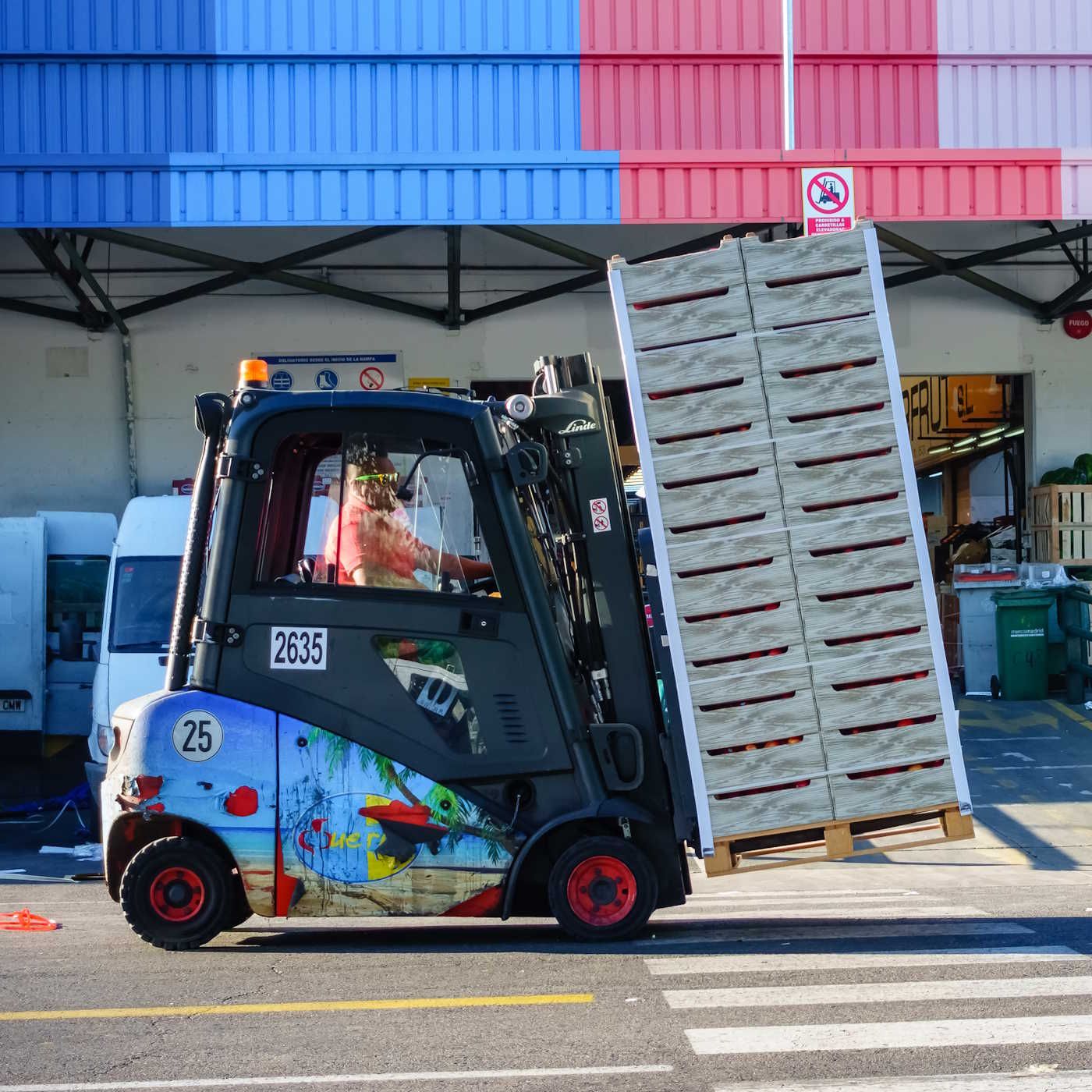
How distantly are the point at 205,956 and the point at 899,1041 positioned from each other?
3152mm

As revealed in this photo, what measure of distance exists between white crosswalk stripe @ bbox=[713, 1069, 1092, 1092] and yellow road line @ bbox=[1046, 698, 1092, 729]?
33.1 feet

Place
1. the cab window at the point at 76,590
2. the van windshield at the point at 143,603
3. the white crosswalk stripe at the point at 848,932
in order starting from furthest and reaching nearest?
the cab window at the point at 76,590 < the van windshield at the point at 143,603 < the white crosswalk stripe at the point at 848,932

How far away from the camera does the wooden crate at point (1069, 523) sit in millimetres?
16188

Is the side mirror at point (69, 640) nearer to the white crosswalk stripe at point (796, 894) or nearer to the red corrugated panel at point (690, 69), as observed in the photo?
the white crosswalk stripe at point (796, 894)

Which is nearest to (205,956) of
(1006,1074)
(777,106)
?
(1006,1074)

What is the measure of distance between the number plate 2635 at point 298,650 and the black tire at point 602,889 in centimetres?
139

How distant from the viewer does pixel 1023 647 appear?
15141mm

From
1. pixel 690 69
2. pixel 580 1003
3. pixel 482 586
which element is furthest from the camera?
pixel 690 69

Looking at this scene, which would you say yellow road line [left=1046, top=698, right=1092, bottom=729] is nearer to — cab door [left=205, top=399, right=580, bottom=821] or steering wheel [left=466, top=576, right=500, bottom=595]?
cab door [left=205, top=399, right=580, bottom=821]

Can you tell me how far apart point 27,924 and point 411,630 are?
A: 9.90 feet

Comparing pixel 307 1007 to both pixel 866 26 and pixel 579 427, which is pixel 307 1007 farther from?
pixel 866 26

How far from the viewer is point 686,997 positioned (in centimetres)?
552

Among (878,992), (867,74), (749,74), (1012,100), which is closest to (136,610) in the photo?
(878,992)

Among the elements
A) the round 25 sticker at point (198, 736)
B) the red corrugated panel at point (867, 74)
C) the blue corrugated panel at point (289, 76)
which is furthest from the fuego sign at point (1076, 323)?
the round 25 sticker at point (198, 736)
